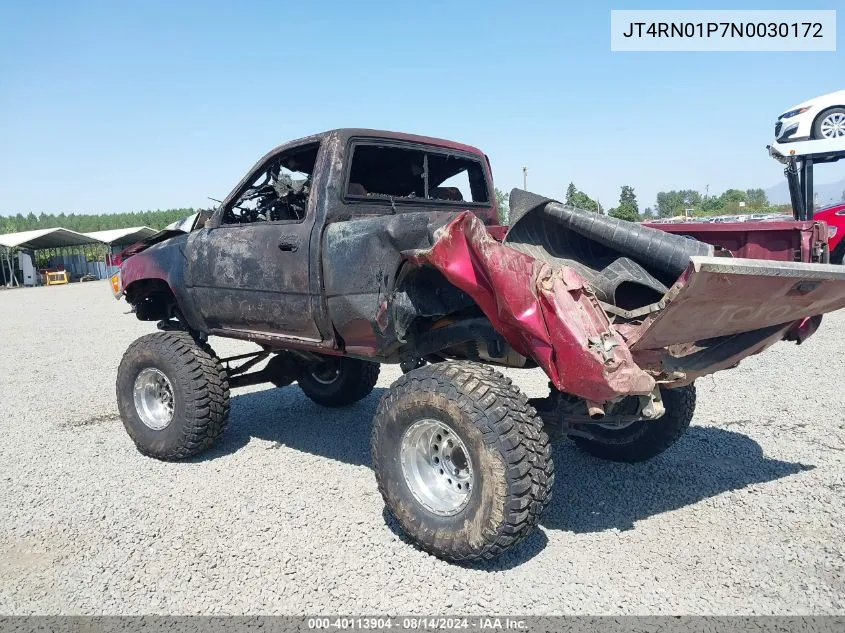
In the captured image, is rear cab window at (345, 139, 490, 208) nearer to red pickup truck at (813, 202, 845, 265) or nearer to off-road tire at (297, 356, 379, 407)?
off-road tire at (297, 356, 379, 407)

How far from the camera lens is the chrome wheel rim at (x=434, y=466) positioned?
3.33 m

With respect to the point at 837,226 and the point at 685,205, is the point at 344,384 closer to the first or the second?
the point at 837,226

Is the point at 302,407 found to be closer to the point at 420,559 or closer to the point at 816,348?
the point at 420,559

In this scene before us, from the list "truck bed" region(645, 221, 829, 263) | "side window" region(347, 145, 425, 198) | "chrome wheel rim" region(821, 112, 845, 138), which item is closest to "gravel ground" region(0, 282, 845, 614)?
"truck bed" region(645, 221, 829, 263)

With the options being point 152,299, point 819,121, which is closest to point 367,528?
point 152,299

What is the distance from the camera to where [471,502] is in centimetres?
312

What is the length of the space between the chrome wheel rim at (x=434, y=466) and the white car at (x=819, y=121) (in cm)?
1042

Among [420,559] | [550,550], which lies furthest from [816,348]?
[420,559]

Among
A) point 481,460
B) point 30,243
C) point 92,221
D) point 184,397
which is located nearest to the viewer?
point 481,460

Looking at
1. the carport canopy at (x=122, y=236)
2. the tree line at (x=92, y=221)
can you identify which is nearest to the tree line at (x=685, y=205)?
the carport canopy at (x=122, y=236)

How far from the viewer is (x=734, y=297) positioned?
2766 mm

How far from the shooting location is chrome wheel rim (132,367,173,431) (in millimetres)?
5008

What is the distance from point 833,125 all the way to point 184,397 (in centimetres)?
1144

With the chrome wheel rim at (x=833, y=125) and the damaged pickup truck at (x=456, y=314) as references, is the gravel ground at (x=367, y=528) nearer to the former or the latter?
the damaged pickup truck at (x=456, y=314)
